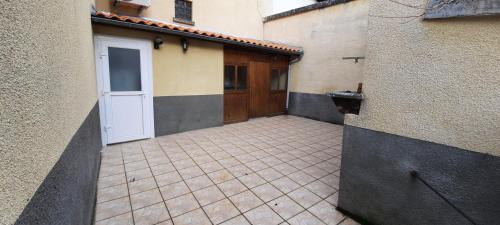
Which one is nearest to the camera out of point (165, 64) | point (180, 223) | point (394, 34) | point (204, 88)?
point (394, 34)

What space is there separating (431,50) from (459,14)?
0.29 metres

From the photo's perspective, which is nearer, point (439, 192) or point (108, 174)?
point (439, 192)

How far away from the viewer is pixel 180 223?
7.70ft

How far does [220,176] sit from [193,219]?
1017 mm

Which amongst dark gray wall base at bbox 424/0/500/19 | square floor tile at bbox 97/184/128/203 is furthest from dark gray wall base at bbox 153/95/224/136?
dark gray wall base at bbox 424/0/500/19

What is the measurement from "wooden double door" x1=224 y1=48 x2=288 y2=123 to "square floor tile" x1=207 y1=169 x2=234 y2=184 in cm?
342

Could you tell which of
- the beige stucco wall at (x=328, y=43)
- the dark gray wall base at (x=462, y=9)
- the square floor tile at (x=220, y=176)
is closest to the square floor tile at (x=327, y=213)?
the square floor tile at (x=220, y=176)

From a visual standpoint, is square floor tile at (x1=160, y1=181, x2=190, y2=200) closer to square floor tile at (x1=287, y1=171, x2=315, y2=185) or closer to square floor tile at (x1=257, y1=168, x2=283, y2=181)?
square floor tile at (x1=257, y1=168, x2=283, y2=181)

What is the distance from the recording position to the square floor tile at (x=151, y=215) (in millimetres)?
2365

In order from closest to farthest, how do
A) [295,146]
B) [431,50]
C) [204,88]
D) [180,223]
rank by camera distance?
[431,50]
[180,223]
[295,146]
[204,88]

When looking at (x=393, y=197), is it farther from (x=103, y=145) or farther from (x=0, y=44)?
(x=103, y=145)

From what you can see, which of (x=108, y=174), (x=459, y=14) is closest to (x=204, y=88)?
(x=108, y=174)

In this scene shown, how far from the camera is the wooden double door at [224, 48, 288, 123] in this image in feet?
22.5

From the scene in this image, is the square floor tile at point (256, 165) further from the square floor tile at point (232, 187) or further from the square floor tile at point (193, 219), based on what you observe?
the square floor tile at point (193, 219)
